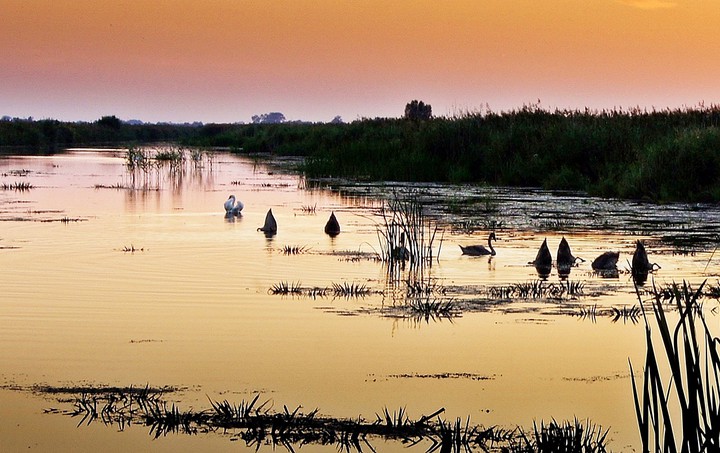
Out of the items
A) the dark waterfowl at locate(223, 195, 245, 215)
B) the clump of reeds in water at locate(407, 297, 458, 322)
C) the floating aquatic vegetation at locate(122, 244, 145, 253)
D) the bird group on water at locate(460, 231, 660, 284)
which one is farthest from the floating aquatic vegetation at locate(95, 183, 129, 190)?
the clump of reeds in water at locate(407, 297, 458, 322)

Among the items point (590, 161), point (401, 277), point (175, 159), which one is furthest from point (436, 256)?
point (175, 159)

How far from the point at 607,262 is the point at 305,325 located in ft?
14.6

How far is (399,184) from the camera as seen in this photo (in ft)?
87.7

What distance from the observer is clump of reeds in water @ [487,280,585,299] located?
9922 mm

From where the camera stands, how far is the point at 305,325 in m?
8.47

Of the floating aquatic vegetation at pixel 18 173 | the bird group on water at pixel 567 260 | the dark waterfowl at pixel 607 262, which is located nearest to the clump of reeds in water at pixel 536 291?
the bird group on water at pixel 567 260

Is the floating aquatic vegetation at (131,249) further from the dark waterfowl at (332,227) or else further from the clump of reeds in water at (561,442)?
the clump of reeds in water at (561,442)

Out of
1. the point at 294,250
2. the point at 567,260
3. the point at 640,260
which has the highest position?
the point at 640,260

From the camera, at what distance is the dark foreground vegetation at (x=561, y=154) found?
70.7 ft

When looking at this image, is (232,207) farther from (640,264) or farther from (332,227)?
(640,264)

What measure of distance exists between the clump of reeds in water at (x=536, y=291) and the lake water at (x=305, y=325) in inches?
5.6

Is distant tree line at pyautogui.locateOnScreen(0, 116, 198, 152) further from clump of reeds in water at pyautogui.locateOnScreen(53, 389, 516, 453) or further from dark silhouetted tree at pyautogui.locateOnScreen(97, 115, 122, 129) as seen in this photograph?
clump of reeds in water at pyautogui.locateOnScreen(53, 389, 516, 453)

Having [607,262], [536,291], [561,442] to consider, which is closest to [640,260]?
[607,262]

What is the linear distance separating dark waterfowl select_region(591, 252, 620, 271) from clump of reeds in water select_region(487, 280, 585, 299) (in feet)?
4.04
